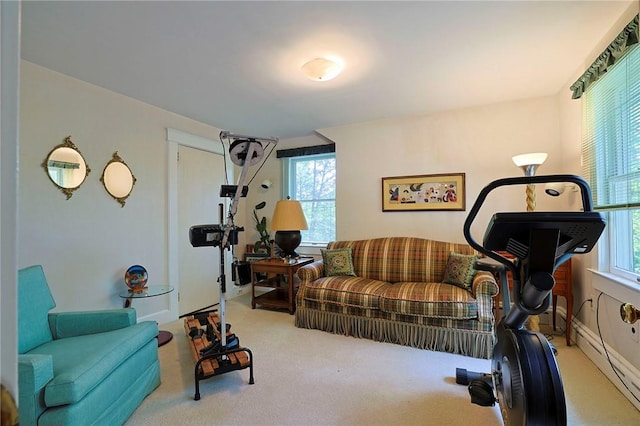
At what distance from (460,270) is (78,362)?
2889mm

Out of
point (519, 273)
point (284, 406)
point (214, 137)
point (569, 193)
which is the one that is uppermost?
point (214, 137)

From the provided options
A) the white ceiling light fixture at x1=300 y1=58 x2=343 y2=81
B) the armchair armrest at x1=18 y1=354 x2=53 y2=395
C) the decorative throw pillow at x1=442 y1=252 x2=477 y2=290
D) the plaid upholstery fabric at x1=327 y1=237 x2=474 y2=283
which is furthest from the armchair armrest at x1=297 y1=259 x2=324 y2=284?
the armchair armrest at x1=18 y1=354 x2=53 y2=395

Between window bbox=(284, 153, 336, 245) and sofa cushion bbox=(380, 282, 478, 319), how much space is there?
1.69 meters

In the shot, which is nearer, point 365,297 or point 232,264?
point 365,297

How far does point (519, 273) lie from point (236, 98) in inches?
111

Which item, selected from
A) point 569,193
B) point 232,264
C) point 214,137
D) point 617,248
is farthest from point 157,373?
point 569,193

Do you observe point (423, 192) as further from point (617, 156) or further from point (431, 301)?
point (617, 156)

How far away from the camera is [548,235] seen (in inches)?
44.7

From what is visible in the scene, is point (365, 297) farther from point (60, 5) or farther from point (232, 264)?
point (60, 5)

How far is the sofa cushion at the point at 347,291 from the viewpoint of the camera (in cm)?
276

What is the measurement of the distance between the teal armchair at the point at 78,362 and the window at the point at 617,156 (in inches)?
124

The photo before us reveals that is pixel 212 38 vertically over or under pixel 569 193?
over

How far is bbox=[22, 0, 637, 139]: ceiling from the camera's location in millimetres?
1700

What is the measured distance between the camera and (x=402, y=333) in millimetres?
2635
